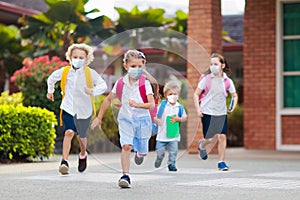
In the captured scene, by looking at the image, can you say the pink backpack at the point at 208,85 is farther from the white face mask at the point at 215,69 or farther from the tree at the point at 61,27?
the tree at the point at 61,27

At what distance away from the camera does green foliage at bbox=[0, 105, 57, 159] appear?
1391cm

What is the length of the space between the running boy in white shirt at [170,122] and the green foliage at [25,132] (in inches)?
135

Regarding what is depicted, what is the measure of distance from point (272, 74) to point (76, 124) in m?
8.45

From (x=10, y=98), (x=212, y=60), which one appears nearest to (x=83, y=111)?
(x=212, y=60)

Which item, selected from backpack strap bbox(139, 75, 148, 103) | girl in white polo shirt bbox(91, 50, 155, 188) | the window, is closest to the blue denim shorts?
girl in white polo shirt bbox(91, 50, 155, 188)

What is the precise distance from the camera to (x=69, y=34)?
26.7 meters

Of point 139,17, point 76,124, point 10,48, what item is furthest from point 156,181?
point 139,17

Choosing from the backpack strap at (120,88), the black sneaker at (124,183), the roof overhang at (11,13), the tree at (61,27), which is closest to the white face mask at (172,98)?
the backpack strap at (120,88)

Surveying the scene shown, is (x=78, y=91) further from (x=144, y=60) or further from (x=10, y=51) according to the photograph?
(x=10, y=51)

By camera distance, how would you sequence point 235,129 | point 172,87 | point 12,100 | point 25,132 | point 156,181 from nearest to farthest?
point 156,181
point 172,87
point 25,132
point 12,100
point 235,129

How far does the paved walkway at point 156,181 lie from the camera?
827 centimetres

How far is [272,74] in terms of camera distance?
59.3ft

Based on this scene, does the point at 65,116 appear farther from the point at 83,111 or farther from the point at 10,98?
the point at 10,98

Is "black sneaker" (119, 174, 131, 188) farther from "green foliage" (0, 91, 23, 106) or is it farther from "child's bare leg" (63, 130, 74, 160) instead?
"green foliage" (0, 91, 23, 106)
